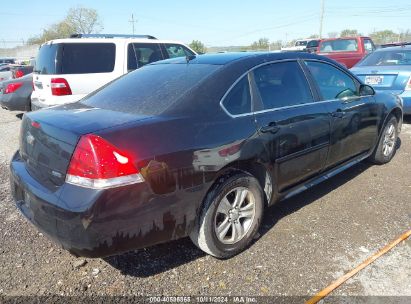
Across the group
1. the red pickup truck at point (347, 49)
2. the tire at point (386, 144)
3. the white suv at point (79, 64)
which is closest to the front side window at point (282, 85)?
the tire at point (386, 144)

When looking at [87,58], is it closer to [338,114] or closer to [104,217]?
[338,114]

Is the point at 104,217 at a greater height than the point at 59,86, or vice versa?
the point at 59,86

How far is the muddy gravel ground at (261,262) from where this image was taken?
8.58 ft

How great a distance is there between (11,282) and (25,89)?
23.9 feet

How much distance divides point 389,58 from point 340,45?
6119mm

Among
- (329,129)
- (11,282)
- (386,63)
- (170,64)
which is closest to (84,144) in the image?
(11,282)

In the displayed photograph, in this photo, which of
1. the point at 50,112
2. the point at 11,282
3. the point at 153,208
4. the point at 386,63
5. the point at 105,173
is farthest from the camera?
the point at 386,63

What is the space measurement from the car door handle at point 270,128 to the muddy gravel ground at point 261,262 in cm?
97

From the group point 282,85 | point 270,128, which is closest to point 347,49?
point 282,85

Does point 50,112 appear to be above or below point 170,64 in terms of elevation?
below

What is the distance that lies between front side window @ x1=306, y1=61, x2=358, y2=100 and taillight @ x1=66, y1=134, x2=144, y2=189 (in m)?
2.31

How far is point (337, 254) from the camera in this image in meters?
3.00

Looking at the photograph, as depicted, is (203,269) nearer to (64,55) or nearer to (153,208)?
(153,208)

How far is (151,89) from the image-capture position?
3.06 meters
